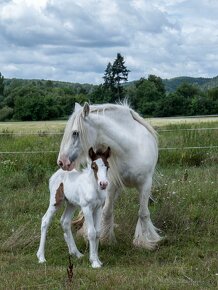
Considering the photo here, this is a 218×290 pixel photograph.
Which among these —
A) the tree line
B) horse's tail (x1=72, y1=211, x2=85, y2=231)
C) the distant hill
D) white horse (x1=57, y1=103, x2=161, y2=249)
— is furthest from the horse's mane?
the distant hill

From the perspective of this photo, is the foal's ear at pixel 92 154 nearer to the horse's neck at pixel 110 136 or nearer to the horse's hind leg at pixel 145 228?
the horse's neck at pixel 110 136

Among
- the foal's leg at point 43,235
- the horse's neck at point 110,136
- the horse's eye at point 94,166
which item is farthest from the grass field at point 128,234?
the horse's neck at point 110,136

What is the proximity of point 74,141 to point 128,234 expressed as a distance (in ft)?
5.24

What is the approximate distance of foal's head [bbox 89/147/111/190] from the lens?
17.1 feet

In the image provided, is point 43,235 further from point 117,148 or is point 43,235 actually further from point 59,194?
point 117,148

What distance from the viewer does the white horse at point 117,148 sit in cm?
569

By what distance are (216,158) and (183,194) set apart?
3.37 m

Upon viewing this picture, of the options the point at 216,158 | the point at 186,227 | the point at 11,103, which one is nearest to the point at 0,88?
the point at 11,103

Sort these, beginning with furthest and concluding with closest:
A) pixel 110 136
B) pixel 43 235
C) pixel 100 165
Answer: pixel 110 136
pixel 43 235
pixel 100 165

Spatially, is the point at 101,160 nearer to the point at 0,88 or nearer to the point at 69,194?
the point at 69,194

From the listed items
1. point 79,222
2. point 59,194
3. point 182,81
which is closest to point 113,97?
point 79,222

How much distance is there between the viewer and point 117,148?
6.03 m

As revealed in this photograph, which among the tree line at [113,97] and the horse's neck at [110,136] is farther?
the tree line at [113,97]

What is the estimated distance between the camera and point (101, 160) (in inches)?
211
